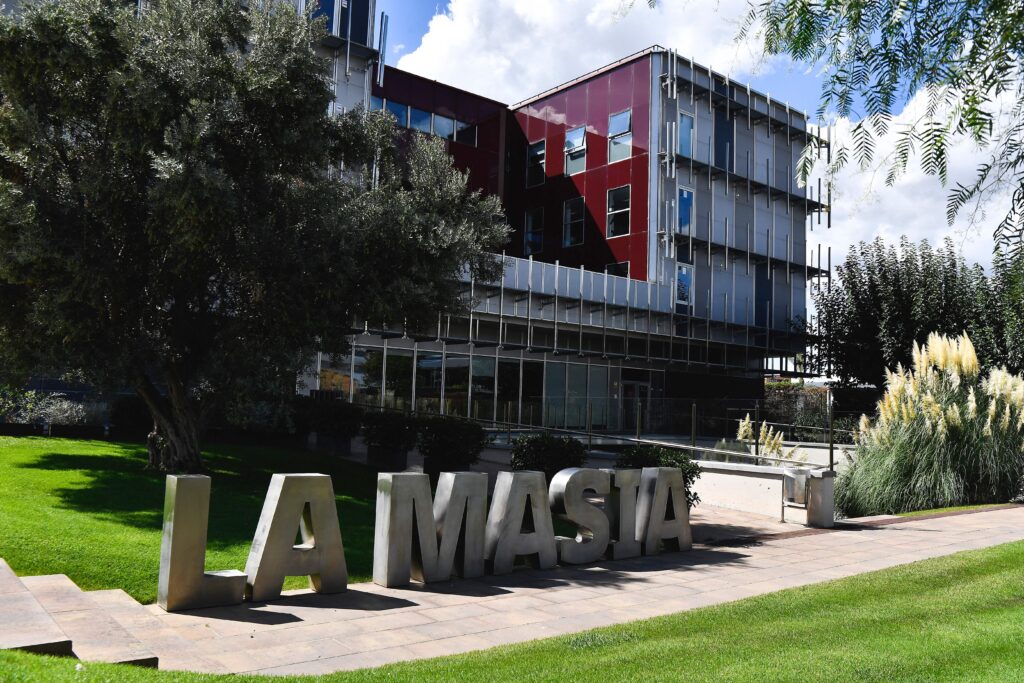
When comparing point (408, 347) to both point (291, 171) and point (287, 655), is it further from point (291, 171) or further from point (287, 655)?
point (287, 655)

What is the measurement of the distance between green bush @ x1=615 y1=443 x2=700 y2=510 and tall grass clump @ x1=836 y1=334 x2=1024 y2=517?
167 inches

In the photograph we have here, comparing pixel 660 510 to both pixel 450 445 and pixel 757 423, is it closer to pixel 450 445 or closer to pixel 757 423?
pixel 450 445

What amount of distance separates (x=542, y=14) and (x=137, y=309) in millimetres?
10728

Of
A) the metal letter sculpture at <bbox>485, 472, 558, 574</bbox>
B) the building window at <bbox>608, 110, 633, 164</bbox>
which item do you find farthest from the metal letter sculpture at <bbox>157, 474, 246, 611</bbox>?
the building window at <bbox>608, 110, 633, 164</bbox>

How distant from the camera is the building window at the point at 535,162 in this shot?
34375 millimetres

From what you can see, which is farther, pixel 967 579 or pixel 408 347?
pixel 408 347

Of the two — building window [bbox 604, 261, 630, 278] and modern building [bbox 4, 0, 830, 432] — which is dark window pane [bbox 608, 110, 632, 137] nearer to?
modern building [bbox 4, 0, 830, 432]

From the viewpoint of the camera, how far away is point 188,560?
7.16m

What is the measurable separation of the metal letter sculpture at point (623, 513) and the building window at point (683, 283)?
21458 millimetres

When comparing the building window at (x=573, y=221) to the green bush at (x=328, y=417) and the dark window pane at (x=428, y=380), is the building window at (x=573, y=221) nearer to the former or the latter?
the dark window pane at (x=428, y=380)

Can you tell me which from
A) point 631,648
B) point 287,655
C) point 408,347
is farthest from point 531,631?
point 408,347

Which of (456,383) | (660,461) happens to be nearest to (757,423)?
(660,461)

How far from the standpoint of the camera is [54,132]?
42.0ft

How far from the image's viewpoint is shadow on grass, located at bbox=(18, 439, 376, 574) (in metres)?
10.5
